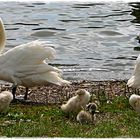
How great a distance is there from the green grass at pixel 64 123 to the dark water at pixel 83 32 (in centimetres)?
487

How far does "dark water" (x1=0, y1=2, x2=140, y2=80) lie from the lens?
16.0m

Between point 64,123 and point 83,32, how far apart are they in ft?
40.6

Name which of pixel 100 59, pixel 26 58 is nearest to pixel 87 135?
pixel 26 58

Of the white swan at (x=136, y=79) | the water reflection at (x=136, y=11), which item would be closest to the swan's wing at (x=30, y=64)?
the white swan at (x=136, y=79)

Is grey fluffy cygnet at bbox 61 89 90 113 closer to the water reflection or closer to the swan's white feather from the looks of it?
the swan's white feather

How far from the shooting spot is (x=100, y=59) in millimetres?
16828

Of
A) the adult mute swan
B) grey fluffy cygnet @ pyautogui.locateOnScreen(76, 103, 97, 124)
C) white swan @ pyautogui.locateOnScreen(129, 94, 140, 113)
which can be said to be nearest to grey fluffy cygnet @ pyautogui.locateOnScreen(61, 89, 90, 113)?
grey fluffy cygnet @ pyautogui.locateOnScreen(76, 103, 97, 124)

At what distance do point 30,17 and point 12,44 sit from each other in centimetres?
473

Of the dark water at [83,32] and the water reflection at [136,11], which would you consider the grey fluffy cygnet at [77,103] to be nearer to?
the dark water at [83,32]

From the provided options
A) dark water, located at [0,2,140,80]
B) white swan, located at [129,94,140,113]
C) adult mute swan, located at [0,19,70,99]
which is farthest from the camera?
dark water, located at [0,2,140,80]

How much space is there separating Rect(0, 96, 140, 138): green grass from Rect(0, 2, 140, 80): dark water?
4868mm

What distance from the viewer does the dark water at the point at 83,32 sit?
16.0 meters

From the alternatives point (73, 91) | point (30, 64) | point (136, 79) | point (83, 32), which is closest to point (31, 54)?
point (30, 64)

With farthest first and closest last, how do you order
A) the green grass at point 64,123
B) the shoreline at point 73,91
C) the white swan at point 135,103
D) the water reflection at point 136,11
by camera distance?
the water reflection at point 136,11, the shoreline at point 73,91, the white swan at point 135,103, the green grass at point 64,123
